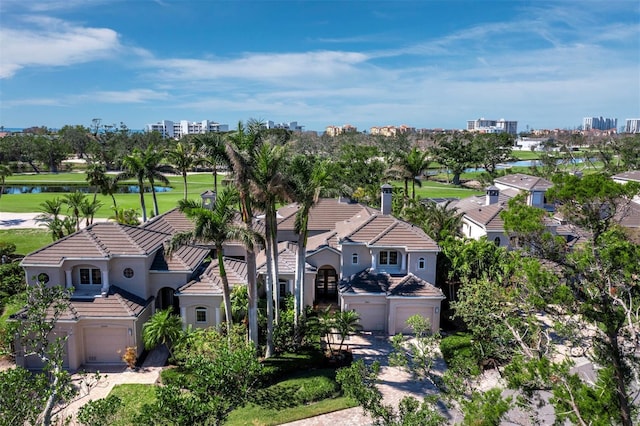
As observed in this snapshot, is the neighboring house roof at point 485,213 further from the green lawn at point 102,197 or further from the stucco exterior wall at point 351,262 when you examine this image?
the green lawn at point 102,197

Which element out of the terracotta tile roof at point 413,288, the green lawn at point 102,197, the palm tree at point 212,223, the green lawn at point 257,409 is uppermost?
the palm tree at point 212,223

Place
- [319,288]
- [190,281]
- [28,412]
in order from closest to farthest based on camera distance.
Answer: [28,412], [190,281], [319,288]

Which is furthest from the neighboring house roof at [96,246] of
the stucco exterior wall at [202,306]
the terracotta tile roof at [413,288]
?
the terracotta tile roof at [413,288]

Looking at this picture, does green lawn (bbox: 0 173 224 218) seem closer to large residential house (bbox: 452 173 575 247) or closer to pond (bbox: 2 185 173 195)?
pond (bbox: 2 185 173 195)

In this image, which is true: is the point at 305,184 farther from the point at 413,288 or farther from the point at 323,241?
the point at 323,241

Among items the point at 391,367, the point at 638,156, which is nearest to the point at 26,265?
the point at 391,367

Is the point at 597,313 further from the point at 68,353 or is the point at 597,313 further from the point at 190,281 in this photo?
the point at 68,353
